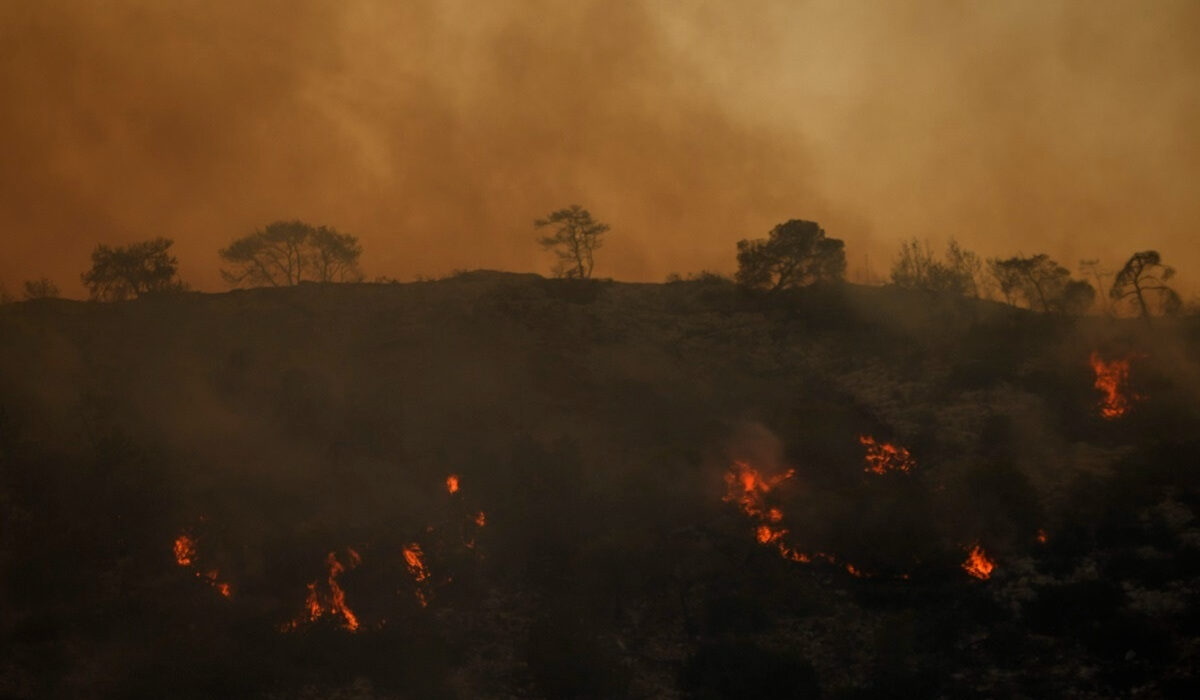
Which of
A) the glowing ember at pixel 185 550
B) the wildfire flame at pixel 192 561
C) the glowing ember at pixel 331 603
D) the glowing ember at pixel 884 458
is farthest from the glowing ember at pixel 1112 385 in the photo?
the glowing ember at pixel 185 550

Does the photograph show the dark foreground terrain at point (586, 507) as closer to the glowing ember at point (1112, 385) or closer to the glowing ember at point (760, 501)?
the glowing ember at point (760, 501)

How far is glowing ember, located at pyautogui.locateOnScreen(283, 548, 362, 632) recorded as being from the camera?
43844 mm

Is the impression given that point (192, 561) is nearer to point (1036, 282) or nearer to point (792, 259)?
point (792, 259)

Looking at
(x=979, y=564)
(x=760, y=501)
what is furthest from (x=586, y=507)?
(x=979, y=564)

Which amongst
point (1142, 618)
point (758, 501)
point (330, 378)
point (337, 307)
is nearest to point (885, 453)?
point (758, 501)

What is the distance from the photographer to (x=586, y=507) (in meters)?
51.3

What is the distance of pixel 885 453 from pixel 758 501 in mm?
9061

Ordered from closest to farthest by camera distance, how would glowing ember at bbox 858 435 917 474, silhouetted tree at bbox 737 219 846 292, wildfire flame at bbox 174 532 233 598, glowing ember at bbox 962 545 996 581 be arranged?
glowing ember at bbox 962 545 996 581
wildfire flame at bbox 174 532 233 598
glowing ember at bbox 858 435 917 474
silhouetted tree at bbox 737 219 846 292

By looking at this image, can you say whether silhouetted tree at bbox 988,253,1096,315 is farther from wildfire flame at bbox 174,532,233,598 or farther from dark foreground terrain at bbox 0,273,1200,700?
wildfire flame at bbox 174,532,233,598

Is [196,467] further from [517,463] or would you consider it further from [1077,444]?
[1077,444]

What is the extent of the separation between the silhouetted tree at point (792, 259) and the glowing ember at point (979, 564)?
38447mm

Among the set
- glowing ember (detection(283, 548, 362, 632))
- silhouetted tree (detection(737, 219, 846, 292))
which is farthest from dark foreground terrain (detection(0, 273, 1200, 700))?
silhouetted tree (detection(737, 219, 846, 292))

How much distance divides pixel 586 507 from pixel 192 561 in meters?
20.2

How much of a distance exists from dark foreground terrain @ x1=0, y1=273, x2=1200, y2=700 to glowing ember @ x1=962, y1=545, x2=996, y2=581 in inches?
8.3
